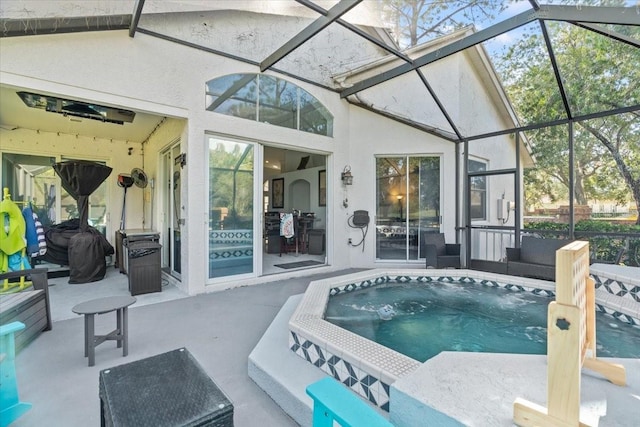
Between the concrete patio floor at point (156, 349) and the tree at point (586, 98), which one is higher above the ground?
the tree at point (586, 98)

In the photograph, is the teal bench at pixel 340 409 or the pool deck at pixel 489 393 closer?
the teal bench at pixel 340 409

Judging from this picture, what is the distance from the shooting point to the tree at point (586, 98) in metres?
5.41

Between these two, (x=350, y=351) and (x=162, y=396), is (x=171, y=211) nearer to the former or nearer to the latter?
(x=350, y=351)

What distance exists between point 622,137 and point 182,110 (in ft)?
30.9

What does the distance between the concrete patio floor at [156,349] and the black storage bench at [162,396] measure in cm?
64

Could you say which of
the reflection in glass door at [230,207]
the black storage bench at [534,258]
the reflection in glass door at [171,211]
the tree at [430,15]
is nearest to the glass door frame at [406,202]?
the black storage bench at [534,258]

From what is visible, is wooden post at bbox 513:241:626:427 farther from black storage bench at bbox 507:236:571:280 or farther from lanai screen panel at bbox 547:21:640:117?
lanai screen panel at bbox 547:21:640:117

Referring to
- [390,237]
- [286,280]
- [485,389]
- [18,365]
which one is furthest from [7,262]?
[390,237]

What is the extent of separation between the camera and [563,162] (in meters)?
8.53

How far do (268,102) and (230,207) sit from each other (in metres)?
1.96

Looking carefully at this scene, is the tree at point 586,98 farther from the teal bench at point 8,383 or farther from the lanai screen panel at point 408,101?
the teal bench at point 8,383

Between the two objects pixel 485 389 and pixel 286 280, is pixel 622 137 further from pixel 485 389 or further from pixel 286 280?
pixel 485 389

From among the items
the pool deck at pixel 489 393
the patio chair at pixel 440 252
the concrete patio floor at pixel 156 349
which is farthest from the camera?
the patio chair at pixel 440 252

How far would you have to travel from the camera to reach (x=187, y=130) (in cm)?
446
